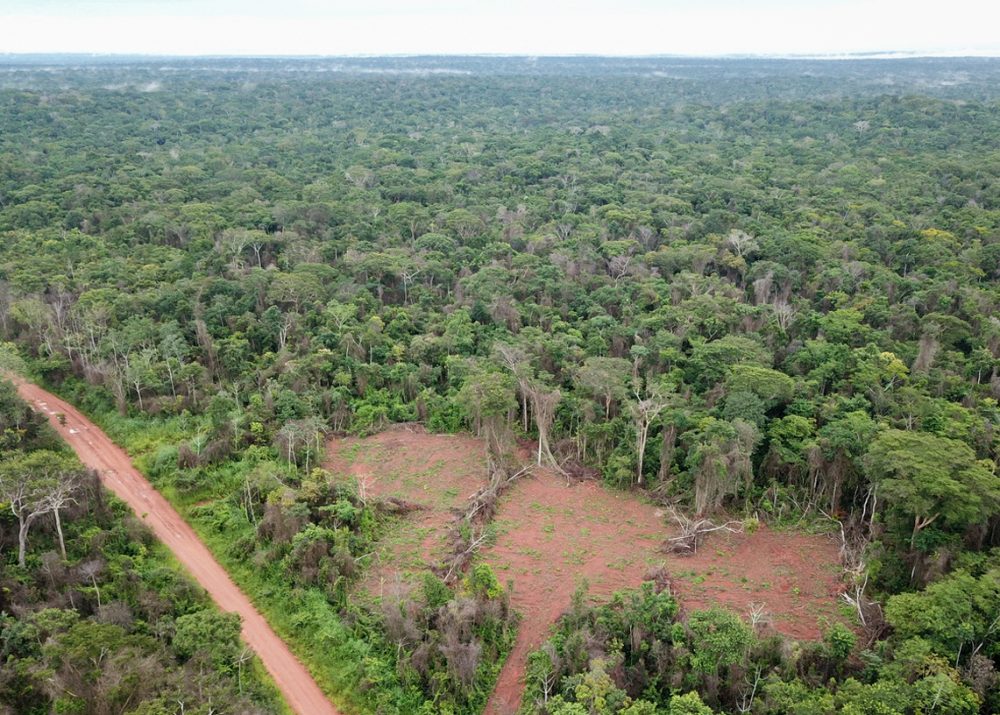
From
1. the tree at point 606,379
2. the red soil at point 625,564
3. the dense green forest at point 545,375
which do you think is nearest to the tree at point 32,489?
the dense green forest at point 545,375

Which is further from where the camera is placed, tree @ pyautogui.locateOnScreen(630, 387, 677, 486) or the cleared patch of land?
tree @ pyautogui.locateOnScreen(630, 387, 677, 486)

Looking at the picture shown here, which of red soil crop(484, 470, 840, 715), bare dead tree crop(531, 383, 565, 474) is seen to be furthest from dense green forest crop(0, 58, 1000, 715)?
red soil crop(484, 470, 840, 715)

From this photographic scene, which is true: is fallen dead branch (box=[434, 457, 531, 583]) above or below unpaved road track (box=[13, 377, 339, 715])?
above

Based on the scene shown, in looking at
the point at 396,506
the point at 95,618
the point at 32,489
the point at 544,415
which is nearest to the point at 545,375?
the point at 544,415

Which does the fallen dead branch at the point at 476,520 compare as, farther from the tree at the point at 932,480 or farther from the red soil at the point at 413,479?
the tree at the point at 932,480

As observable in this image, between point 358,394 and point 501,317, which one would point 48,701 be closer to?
point 358,394

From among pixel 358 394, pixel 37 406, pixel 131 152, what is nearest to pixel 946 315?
pixel 358 394

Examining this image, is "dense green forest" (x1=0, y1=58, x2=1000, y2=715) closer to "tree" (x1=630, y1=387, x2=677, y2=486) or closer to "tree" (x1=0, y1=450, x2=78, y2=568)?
"tree" (x1=630, y1=387, x2=677, y2=486)
